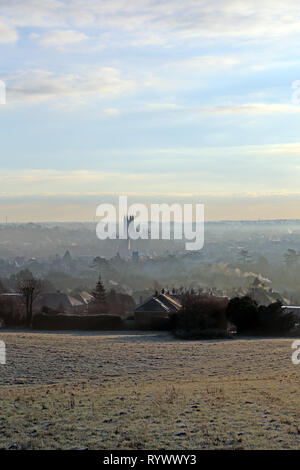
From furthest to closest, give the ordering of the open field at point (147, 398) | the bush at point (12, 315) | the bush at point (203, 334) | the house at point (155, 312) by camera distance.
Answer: the bush at point (12, 315)
the house at point (155, 312)
the bush at point (203, 334)
the open field at point (147, 398)

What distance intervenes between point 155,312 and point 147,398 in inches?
1472

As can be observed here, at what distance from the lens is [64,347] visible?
113ft

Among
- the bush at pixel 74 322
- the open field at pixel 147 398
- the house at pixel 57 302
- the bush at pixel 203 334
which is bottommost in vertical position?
the open field at pixel 147 398

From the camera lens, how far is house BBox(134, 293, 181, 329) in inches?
1935

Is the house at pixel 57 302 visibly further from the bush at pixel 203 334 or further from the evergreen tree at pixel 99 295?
the bush at pixel 203 334

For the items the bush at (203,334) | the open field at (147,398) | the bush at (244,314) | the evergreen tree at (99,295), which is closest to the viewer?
the open field at (147,398)

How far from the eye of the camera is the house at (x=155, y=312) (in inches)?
1935

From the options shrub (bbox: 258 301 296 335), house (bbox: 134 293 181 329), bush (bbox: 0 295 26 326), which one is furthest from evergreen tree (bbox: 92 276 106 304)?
shrub (bbox: 258 301 296 335)

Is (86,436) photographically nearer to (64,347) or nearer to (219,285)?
(64,347)

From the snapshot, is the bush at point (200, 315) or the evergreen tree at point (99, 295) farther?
the evergreen tree at point (99, 295)

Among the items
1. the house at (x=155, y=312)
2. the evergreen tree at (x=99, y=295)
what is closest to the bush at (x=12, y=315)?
the house at (x=155, y=312)

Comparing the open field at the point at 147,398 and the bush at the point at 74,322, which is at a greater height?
the bush at the point at 74,322

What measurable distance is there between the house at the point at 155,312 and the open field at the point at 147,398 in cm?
1450

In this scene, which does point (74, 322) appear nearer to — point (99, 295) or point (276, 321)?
point (276, 321)
